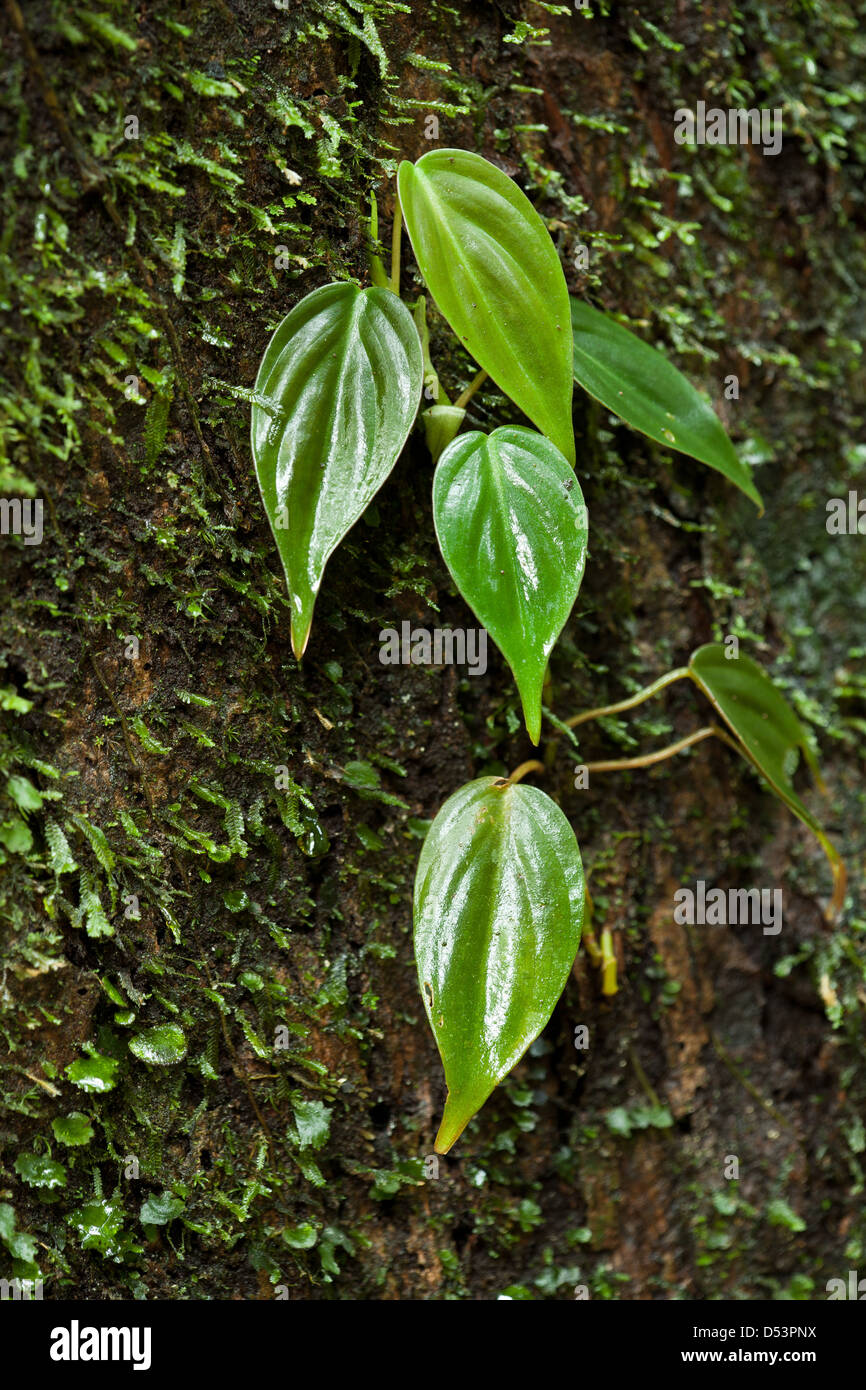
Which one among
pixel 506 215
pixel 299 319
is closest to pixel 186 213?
pixel 299 319

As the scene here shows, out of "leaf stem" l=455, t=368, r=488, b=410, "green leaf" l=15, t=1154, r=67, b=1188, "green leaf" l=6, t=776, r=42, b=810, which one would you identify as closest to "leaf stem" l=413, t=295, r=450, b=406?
"leaf stem" l=455, t=368, r=488, b=410

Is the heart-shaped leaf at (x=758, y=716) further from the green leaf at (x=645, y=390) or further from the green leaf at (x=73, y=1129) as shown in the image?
the green leaf at (x=73, y=1129)

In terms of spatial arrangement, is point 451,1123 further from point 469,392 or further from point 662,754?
point 469,392

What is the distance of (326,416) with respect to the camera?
91cm

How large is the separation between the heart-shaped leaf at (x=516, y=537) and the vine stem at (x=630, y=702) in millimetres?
253

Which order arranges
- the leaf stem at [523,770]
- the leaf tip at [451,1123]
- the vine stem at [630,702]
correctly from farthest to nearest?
the vine stem at [630,702] → the leaf stem at [523,770] → the leaf tip at [451,1123]

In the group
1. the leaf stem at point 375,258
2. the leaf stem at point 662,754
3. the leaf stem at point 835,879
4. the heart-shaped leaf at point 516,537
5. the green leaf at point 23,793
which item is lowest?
the leaf stem at point 835,879

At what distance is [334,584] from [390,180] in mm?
392

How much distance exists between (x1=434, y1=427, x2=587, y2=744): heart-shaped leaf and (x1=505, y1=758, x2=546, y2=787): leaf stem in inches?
4.7

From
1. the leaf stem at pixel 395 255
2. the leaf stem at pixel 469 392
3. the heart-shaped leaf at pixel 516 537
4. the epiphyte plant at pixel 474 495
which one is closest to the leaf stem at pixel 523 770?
the epiphyte plant at pixel 474 495

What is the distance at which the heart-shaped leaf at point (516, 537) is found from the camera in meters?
0.88

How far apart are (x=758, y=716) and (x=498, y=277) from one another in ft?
1.87

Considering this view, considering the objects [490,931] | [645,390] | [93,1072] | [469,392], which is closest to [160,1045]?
[93,1072]

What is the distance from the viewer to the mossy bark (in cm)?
89
